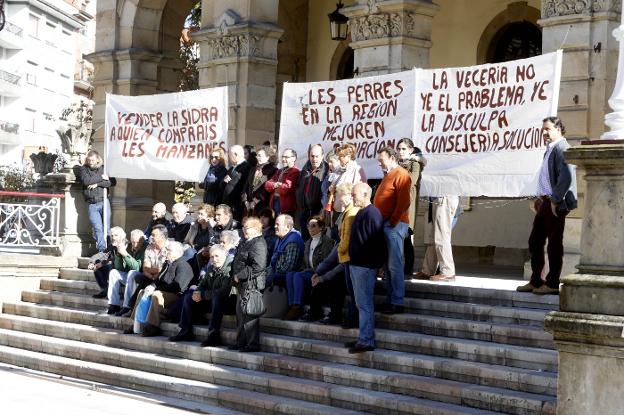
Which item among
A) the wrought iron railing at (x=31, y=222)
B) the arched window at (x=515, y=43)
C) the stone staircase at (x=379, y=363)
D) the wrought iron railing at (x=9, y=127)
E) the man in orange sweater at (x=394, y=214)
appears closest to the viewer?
the stone staircase at (x=379, y=363)

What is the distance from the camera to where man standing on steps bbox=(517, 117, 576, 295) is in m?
11.0

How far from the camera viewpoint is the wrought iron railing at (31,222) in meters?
17.6

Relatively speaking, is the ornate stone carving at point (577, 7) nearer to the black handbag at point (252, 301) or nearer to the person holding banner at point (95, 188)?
the black handbag at point (252, 301)

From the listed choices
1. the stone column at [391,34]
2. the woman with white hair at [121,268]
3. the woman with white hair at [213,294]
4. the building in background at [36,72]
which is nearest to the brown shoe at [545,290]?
the woman with white hair at [213,294]

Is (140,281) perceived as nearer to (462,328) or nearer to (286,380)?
(286,380)

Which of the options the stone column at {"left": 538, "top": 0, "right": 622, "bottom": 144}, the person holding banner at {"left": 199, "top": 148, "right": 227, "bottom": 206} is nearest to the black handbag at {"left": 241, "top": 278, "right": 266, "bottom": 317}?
the person holding banner at {"left": 199, "top": 148, "right": 227, "bottom": 206}

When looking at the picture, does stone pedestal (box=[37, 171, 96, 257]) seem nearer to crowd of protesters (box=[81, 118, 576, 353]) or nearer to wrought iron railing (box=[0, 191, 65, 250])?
wrought iron railing (box=[0, 191, 65, 250])

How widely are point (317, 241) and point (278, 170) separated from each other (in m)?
1.59

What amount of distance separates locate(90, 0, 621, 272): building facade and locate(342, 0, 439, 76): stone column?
0.05 feet

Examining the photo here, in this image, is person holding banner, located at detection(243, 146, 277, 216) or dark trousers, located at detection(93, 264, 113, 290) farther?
dark trousers, located at detection(93, 264, 113, 290)

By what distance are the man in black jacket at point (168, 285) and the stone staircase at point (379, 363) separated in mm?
206

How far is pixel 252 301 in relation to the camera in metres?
12.5

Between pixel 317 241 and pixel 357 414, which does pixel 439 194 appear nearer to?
pixel 317 241

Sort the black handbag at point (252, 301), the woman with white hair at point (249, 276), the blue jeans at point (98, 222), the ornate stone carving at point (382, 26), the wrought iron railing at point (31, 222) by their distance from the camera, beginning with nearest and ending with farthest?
1. the black handbag at point (252, 301)
2. the woman with white hair at point (249, 276)
3. the ornate stone carving at point (382, 26)
4. the blue jeans at point (98, 222)
5. the wrought iron railing at point (31, 222)
